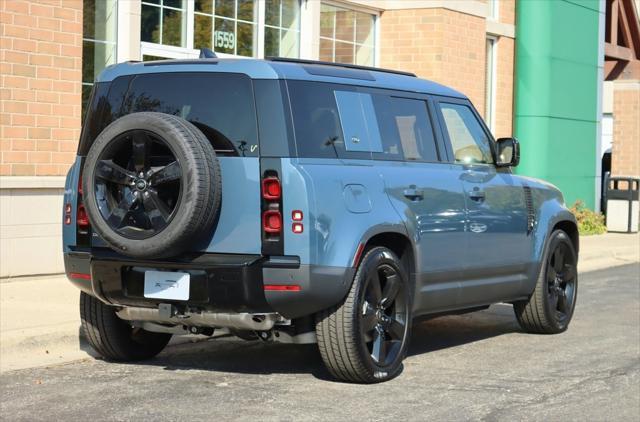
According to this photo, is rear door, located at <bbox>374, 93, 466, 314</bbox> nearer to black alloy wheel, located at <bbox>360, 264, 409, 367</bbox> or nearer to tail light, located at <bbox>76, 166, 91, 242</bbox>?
black alloy wheel, located at <bbox>360, 264, 409, 367</bbox>

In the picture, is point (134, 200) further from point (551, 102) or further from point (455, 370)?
point (551, 102)

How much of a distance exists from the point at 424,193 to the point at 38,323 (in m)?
3.17

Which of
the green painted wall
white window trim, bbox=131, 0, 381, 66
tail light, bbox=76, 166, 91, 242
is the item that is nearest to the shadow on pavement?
tail light, bbox=76, 166, 91, 242

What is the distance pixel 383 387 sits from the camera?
735 centimetres

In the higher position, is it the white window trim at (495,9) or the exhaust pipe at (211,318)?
the white window trim at (495,9)

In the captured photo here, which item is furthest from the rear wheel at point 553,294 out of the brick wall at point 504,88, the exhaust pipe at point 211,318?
the brick wall at point 504,88

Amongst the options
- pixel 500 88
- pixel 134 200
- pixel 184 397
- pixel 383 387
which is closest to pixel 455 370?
pixel 383 387

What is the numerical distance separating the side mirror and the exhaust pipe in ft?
9.55

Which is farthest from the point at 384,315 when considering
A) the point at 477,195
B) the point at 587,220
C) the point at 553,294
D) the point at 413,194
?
the point at 587,220

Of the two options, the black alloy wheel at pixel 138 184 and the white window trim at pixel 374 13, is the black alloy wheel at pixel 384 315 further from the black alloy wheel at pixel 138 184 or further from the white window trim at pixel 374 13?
the white window trim at pixel 374 13

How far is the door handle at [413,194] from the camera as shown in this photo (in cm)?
778

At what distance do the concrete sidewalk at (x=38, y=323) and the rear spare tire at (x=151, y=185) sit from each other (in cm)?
163

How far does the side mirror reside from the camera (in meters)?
9.14

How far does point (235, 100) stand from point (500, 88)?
47.8ft
